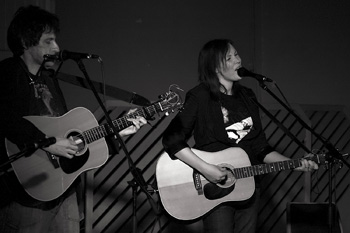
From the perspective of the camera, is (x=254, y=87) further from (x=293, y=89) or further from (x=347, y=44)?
(x=347, y=44)

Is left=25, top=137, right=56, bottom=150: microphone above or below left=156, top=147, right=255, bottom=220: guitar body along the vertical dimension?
above

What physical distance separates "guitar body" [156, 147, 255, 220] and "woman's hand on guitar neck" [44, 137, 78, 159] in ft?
2.48

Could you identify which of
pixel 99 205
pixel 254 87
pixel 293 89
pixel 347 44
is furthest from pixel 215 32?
pixel 99 205

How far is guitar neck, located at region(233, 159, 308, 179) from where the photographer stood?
3.54 m

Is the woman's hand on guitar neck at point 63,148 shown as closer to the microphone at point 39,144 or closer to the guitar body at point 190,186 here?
the microphone at point 39,144

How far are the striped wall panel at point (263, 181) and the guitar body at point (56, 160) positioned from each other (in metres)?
1.03

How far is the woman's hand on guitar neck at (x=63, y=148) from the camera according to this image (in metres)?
3.07

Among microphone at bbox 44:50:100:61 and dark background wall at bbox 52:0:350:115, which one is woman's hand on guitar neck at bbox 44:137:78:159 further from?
dark background wall at bbox 52:0:350:115

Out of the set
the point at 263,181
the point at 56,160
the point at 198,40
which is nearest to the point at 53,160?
the point at 56,160

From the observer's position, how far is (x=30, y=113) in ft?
10.3

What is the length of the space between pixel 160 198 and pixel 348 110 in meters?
3.52

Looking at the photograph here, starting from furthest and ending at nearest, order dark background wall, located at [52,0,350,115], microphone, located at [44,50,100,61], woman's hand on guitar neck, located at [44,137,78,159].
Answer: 1. dark background wall, located at [52,0,350,115]
2. woman's hand on guitar neck, located at [44,137,78,159]
3. microphone, located at [44,50,100,61]

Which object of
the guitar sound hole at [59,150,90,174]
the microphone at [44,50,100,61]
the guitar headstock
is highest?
the microphone at [44,50,100,61]

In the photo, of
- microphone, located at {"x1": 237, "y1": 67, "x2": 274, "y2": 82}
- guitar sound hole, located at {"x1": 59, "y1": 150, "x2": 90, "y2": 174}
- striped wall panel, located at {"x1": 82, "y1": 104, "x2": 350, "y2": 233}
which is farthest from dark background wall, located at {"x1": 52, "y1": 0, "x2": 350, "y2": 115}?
microphone, located at {"x1": 237, "y1": 67, "x2": 274, "y2": 82}
